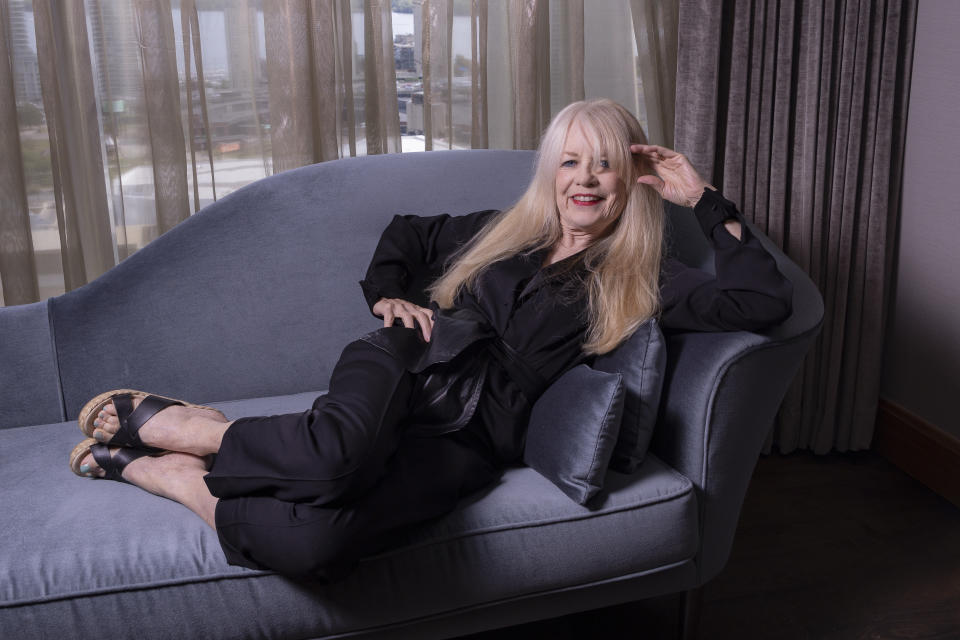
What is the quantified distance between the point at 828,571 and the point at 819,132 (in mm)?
1178

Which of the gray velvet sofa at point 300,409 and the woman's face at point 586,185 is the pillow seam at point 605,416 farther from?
the woman's face at point 586,185

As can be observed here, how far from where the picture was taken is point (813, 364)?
2.43 metres

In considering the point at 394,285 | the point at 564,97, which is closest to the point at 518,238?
the point at 394,285

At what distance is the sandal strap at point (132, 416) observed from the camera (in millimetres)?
1491

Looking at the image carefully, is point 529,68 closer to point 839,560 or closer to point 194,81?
point 194,81

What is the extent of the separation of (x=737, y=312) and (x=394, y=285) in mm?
749

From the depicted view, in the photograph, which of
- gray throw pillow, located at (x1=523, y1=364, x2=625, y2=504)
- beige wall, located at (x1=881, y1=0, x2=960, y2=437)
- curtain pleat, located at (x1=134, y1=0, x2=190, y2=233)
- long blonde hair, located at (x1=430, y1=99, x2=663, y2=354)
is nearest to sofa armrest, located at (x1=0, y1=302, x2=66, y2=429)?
curtain pleat, located at (x1=134, y1=0, x2=190, y2=233)

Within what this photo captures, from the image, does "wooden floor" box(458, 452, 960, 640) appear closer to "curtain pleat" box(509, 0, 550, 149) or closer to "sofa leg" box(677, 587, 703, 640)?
"sofa leg" box(677, 587, 703, 640)

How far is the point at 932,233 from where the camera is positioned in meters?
2.22

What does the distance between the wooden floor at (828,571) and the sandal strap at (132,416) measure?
0.81 m

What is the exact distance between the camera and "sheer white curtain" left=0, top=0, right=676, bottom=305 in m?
2.01

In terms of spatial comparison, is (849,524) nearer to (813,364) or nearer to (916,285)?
(813,364)

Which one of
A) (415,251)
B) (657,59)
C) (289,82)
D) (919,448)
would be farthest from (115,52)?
(919,448)

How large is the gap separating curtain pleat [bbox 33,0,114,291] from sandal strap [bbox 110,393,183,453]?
0.74 m
